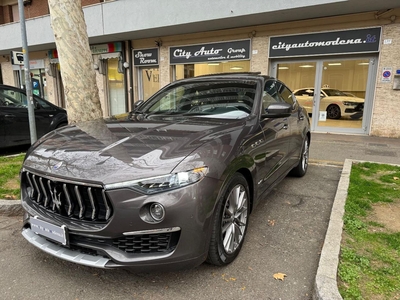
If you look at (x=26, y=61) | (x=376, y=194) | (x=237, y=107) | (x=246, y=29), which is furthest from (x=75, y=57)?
(x=246, y=29)

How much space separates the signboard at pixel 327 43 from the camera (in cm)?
875

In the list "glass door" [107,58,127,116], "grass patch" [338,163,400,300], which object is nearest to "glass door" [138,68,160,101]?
"glass door" [107,58,127,116]

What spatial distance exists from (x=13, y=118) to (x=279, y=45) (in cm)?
801

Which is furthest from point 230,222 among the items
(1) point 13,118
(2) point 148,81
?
(2) point 148,81

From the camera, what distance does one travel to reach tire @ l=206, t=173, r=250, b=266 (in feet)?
7.50

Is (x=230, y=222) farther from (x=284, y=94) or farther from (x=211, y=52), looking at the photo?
(x=211, y=52)

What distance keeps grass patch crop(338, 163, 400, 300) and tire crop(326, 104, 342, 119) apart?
5535mm

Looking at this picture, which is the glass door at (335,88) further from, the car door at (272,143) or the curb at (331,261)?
the curb at (331,261)

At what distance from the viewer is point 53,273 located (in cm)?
247

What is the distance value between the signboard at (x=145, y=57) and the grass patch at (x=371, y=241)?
10.2 meters

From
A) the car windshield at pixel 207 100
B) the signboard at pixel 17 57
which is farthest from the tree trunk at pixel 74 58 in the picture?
the signboard at pixel 17 57

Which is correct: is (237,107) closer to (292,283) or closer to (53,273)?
(292,283)

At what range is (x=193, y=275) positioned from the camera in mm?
2430

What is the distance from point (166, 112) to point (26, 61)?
3342mm
